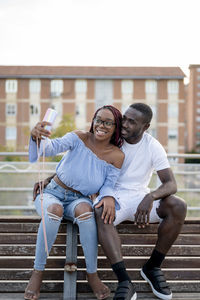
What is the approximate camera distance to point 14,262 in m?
2.76

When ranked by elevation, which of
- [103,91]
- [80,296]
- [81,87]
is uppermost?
[81,87]

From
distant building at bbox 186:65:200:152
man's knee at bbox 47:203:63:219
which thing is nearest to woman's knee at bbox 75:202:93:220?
man's knee at bbox 47:203:63:219

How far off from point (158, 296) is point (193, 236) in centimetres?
60

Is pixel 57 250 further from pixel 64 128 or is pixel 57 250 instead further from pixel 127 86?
pixel 127 86

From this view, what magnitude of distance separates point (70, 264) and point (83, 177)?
0.56m

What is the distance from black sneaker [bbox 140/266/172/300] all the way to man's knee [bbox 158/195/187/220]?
0.37m

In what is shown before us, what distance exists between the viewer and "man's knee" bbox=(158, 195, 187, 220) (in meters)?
2.62

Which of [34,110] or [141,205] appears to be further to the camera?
[34,110]

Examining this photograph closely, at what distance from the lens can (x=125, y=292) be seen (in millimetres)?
2359

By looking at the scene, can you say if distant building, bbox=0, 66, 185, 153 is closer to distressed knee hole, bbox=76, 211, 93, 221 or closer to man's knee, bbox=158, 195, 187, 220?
man's knee, bbox=158, 195, 187, 220

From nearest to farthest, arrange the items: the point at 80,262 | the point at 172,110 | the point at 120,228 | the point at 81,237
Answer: the point at 81,237 < the point at 80,262 < the point at 120,228 < the point at 172,110

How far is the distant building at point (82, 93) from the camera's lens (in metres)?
36.4

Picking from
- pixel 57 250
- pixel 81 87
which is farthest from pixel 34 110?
pixel 57 250

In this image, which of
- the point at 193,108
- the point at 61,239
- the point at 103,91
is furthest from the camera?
the point at 193,108
